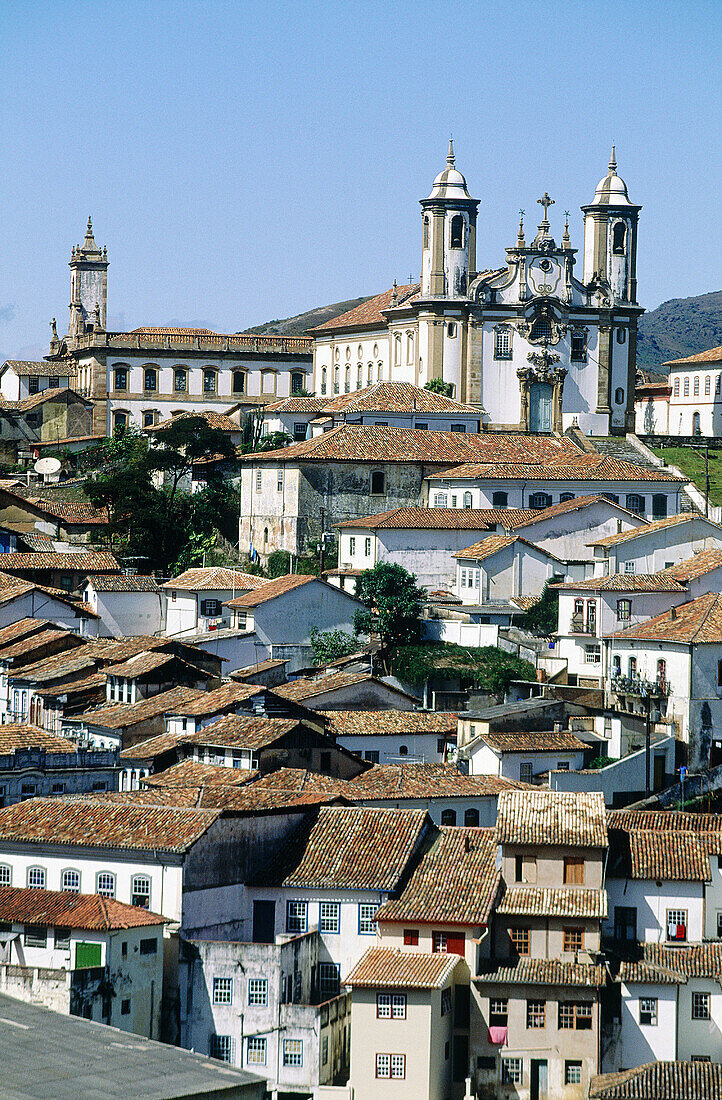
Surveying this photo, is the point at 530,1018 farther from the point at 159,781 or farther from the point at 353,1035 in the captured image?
the point at 159,781

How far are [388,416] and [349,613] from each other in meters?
16.9

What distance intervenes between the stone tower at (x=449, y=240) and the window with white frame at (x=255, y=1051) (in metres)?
51.1

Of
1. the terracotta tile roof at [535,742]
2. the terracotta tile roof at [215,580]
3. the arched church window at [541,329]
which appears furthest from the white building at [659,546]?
the arched church window at [541,329]

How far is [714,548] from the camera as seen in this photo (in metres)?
63.5

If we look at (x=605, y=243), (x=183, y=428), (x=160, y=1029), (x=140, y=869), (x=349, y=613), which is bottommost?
(x=160, y=1029)

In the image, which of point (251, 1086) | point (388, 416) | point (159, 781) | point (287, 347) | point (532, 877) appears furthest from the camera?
point (287, 347)

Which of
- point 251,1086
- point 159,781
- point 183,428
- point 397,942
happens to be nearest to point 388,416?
point 183,428

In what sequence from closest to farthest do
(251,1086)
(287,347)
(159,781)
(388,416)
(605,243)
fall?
(251,1086) → (159,781) → (388,416) → (605,243) → (287,347)

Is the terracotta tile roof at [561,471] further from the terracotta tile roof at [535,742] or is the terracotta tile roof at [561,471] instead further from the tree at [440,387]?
the terracotta tile roof at [535,742]

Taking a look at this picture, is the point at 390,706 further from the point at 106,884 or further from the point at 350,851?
the point at 106,884

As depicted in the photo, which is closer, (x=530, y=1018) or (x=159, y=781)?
(x=530, y=1018)

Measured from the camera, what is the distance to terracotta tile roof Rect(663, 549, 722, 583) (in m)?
59.2

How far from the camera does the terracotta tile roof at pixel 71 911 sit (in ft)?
123

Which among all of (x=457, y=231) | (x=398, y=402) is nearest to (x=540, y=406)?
(x=398, y=402)
